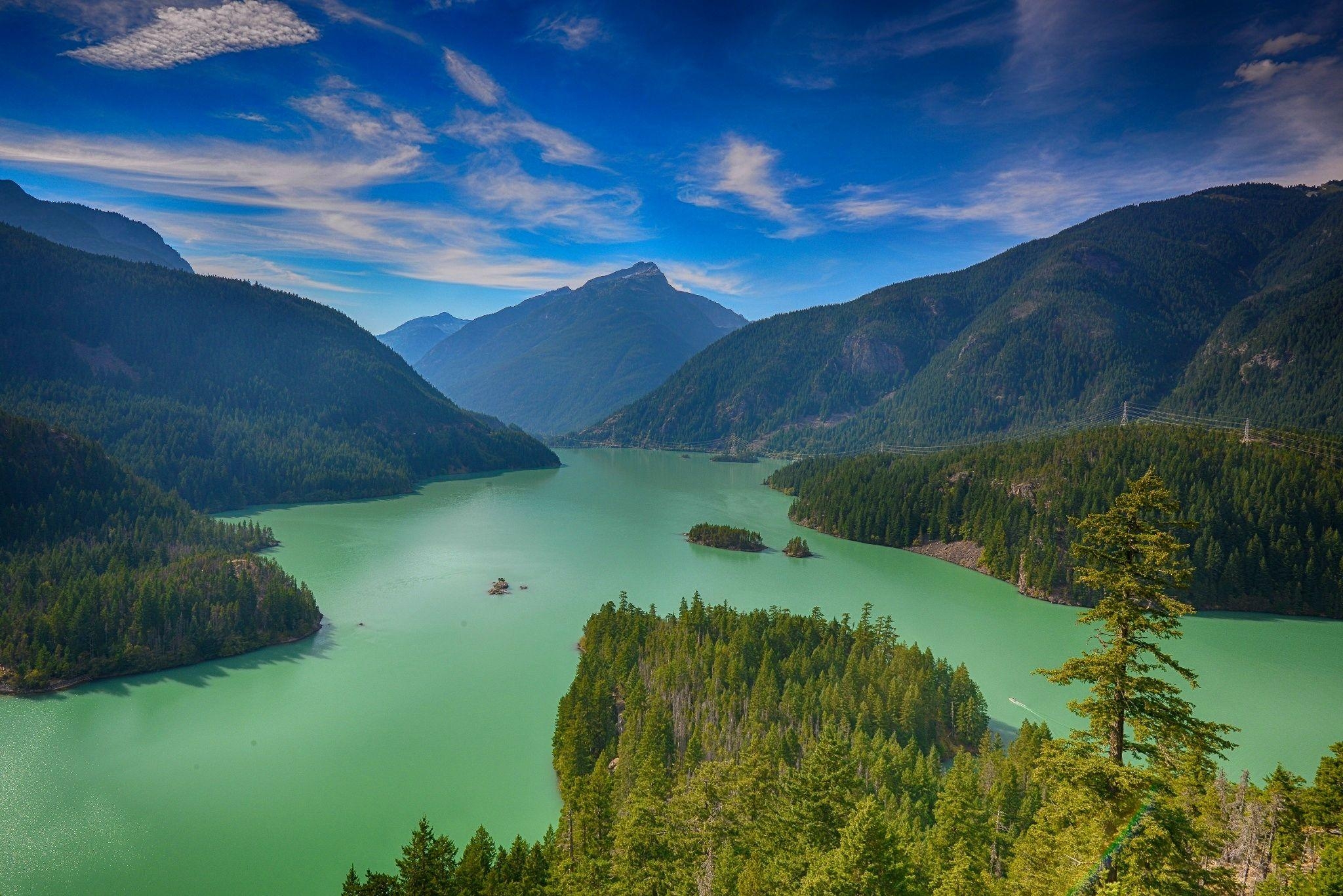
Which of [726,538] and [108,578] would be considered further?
[726,538]

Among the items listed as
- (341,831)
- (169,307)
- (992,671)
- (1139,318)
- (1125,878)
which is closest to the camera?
(1125,878)

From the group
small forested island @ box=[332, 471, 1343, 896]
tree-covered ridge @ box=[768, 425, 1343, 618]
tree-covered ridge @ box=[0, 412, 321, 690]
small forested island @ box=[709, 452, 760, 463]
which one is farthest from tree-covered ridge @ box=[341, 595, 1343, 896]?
small forested island @ box=[709, 452, 760, 463]

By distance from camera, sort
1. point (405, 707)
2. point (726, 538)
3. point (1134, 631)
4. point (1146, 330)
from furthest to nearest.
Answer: point (1146, 330) → point (726, 538) → point (405, 707) → point (1134, 631)

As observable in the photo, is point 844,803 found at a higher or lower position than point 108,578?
higher

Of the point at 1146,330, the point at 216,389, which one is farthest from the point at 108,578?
the point at 1146,330

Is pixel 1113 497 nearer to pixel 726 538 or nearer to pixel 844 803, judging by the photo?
pixel 726 538

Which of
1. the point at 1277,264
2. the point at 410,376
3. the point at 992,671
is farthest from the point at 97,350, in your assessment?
the point at 1277,264

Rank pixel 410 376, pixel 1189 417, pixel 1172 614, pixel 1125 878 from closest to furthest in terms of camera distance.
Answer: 1. pixel 1125 878
2. pixel 1172 614
3. pixel 1189 417
4. pixel 410 376

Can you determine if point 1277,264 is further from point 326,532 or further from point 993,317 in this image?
point 326,532
